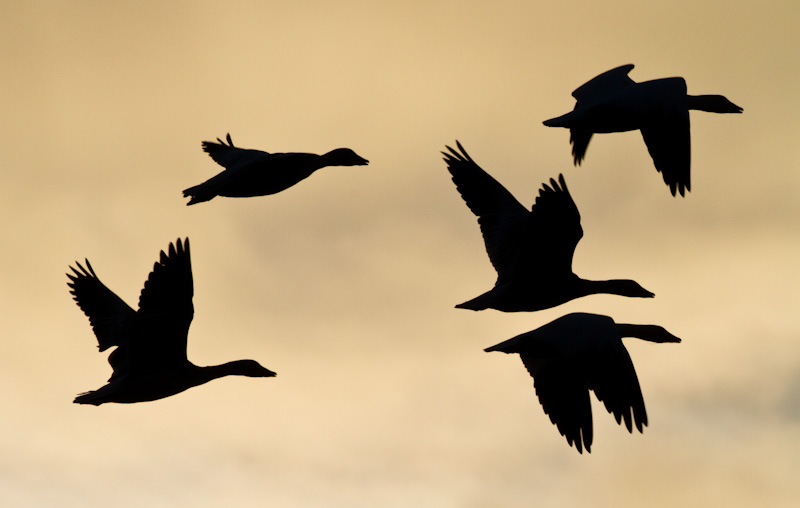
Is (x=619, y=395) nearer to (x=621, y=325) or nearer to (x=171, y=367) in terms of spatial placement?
(x=621, y=325)

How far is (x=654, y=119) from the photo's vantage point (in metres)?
14.7

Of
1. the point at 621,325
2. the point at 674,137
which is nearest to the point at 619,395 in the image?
the point at 621,325

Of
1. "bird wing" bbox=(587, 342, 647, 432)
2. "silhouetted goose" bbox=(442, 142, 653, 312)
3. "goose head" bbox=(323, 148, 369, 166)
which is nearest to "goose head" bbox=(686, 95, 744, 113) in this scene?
"silhouetted goose" bbox=(442, 142, 653, 312)

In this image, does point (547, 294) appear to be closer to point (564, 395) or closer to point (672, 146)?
point (564, 395)

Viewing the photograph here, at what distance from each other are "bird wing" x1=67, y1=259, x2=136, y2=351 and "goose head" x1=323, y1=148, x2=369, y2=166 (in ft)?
14.5

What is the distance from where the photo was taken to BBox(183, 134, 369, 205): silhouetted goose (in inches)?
616

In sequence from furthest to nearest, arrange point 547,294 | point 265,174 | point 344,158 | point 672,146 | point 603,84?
point 603,84, point 344,158, point 547,294, point 265,174, point 672,146

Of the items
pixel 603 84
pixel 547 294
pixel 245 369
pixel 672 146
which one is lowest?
pixel 245 369

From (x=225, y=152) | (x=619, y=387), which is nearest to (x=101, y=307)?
(x=225, y=152)

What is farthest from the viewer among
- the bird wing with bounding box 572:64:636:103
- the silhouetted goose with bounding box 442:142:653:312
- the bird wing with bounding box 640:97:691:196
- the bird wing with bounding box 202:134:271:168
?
the bird wing with bounding box 202:134:271:168

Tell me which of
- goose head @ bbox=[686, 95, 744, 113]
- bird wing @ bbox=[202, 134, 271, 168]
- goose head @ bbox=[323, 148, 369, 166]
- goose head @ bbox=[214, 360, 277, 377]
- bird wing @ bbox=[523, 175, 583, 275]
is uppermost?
bird wing @ bbox=[202, 134, 271, 168]

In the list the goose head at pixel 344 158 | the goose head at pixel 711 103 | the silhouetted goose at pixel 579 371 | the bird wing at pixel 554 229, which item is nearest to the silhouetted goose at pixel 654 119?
the bird wing at pixel 554 229

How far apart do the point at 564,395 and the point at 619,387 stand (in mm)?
782

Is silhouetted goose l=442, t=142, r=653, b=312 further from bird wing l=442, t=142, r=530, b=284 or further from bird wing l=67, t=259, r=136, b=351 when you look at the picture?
bird wing l=67, t=259, r=136, b=351
